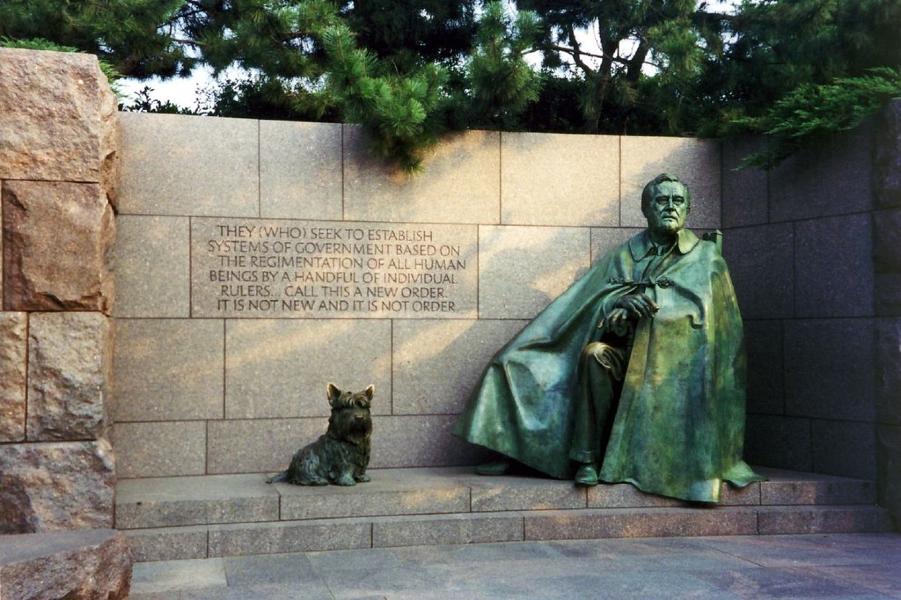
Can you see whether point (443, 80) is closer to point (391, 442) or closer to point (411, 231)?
point (411, 231)

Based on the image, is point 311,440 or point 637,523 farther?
point 311,440

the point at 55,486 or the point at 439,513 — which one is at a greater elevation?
the point at 55,486

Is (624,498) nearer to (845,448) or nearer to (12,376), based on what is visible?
(845,448)

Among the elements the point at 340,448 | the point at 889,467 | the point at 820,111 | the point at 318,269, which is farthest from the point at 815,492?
the point at 318,269

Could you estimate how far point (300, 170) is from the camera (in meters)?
8.64

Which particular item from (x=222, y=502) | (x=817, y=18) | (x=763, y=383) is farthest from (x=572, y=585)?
(x=817, y=18)

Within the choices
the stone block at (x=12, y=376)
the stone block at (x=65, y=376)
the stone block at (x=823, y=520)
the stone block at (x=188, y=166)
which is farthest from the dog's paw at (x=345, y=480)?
the stone block at (x=823, y=520)

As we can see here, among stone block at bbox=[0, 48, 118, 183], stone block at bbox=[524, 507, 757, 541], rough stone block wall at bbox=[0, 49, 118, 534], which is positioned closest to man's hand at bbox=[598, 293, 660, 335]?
stone block at bbox=[524, 507, 757, 541]

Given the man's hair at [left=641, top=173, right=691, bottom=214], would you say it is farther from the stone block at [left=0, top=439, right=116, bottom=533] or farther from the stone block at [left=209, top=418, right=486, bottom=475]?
the stone block at [left=0, top=439, right=116, bottom=533]

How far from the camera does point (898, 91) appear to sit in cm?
773

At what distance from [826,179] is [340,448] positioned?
4427 mm

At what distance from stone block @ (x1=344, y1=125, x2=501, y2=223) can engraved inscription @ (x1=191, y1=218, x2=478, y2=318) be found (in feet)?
0.40

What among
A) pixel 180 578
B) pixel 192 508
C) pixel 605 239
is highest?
pixel 605 239

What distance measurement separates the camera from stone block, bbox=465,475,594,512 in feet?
24.0
